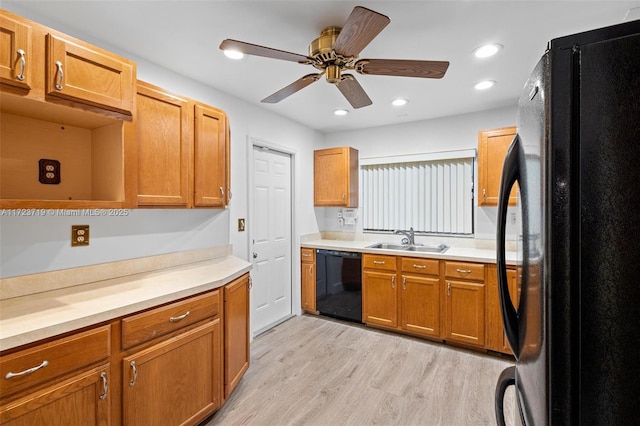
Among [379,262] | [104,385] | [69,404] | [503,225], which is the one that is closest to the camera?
[503,225]

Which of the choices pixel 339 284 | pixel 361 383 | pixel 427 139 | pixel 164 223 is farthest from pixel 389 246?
pixel 164 223

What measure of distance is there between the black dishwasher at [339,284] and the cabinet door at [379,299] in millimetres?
82

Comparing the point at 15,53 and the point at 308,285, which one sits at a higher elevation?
the point at 15,53

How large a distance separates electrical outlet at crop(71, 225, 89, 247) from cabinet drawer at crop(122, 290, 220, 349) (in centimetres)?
78

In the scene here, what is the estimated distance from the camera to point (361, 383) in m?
2.44

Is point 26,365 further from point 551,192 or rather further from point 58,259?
point 551,192

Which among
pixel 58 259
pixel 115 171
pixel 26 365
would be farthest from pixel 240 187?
pixel 26 365

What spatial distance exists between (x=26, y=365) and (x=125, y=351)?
0.38 m

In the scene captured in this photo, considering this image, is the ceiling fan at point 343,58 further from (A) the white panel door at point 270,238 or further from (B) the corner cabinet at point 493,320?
(B) the corner cabinet at point 493,320

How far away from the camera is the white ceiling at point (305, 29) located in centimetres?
168

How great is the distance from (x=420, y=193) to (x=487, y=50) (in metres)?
1.98

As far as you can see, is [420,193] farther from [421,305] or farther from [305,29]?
[305,29]

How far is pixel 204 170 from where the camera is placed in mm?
2375

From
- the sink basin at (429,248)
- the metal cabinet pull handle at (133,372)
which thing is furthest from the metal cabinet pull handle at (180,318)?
the sink basin at (429,248)
